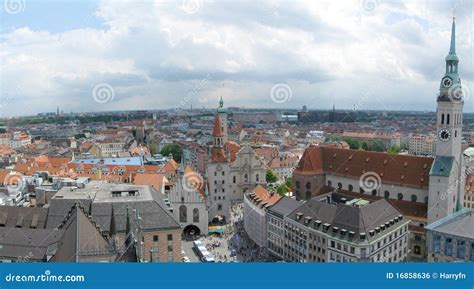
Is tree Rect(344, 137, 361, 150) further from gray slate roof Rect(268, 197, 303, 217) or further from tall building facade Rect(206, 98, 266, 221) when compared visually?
gray slate roof Rect(268, 197, 303, 217)

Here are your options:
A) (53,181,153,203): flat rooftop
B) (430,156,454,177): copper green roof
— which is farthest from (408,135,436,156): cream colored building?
(53,181,153,203): flat rooftop

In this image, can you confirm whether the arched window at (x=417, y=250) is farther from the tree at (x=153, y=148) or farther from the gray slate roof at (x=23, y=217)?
the tree at (x=153, y=148)

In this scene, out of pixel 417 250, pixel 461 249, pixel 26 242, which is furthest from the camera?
pixel 417 250

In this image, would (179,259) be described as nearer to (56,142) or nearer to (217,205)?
(217,205)

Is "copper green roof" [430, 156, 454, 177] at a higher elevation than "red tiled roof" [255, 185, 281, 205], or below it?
higher

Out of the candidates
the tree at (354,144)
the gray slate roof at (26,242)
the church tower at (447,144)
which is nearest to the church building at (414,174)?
the church tower at (447,144)

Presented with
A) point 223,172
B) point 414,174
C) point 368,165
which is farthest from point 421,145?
point 223,172

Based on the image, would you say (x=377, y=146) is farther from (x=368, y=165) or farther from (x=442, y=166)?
(x=442, y=166)
